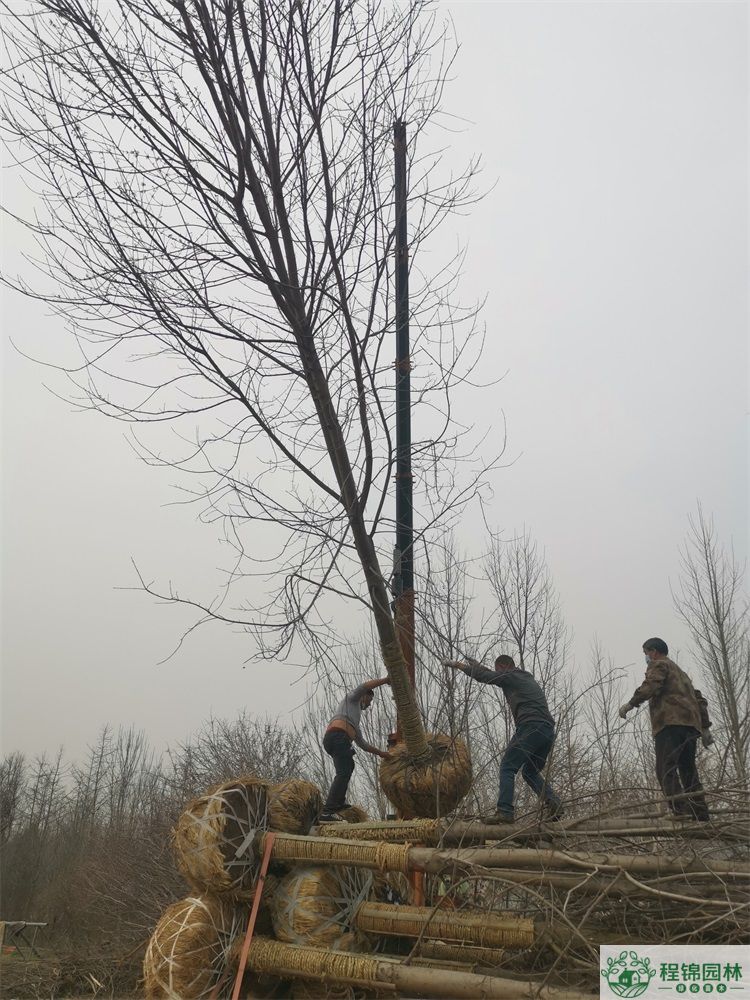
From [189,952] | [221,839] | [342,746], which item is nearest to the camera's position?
[189,952]

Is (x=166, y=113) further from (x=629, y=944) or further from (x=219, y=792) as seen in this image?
(x=629, y=944)

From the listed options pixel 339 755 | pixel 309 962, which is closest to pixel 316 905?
pixel 309 962

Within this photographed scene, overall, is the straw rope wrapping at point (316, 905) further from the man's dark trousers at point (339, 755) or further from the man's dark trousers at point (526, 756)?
the man's dark trousers at point (339, 755)

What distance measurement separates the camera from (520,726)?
6297 mm

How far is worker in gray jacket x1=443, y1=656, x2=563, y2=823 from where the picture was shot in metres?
6.00

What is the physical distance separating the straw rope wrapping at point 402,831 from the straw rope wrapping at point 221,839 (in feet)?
2.22

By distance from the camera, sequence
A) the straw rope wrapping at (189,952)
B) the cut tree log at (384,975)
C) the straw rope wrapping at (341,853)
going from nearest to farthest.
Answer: the cut tree log at (384,975), the straw rope wrapping at (341,853), the straw rope wrapping at (189,952)

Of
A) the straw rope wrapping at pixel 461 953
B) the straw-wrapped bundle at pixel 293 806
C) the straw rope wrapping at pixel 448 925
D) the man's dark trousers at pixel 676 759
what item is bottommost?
the straw rope wrapping at pixel 461 953

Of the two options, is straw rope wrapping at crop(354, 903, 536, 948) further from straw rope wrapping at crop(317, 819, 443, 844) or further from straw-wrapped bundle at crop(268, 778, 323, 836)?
straw-wrapped bundle at crop(268, 778, 323, 836)

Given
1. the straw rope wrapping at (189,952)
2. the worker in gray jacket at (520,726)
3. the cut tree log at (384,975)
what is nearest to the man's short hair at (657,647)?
the worker in gray jacket at (520,726)

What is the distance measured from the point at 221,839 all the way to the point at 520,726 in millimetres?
2316

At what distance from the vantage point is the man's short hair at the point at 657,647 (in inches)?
269

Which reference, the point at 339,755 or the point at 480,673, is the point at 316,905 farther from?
the point at 480,673

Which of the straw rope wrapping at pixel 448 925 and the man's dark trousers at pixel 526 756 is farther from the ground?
the man's dark trousers at pixel 526 756
